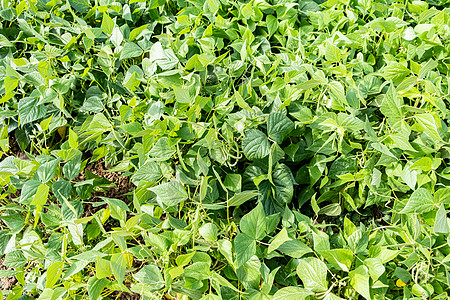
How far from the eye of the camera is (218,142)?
1072 millimetres

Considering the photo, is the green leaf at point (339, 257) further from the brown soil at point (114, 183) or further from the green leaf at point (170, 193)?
the brown soil at point (114, 183)

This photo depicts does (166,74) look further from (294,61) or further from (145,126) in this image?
(294,61)

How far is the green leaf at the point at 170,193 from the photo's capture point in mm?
980

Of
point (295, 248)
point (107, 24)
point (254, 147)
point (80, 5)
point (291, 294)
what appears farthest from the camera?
point (80, 5)

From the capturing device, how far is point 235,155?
3.78ft

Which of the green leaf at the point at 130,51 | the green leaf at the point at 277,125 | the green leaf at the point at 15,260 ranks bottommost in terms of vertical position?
the green leaf at the point at 15,260

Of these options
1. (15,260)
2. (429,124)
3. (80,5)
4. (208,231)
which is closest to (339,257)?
(208,231)

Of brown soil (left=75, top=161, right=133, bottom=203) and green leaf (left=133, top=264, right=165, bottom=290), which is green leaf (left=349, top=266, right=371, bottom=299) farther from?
brown soil (left=75, top=161, right=133, bottom=203)

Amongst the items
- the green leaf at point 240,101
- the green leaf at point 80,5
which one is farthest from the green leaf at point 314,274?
the green leaf at point 80,5

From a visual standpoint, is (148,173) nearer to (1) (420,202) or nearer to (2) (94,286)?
(2) (94,286)

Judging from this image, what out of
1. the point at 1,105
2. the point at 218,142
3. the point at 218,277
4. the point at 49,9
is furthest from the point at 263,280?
the point at 49,9

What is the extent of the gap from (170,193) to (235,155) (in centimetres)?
28

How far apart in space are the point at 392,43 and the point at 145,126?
3.50 ft

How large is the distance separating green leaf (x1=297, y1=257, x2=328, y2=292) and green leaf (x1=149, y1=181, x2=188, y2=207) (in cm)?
37
